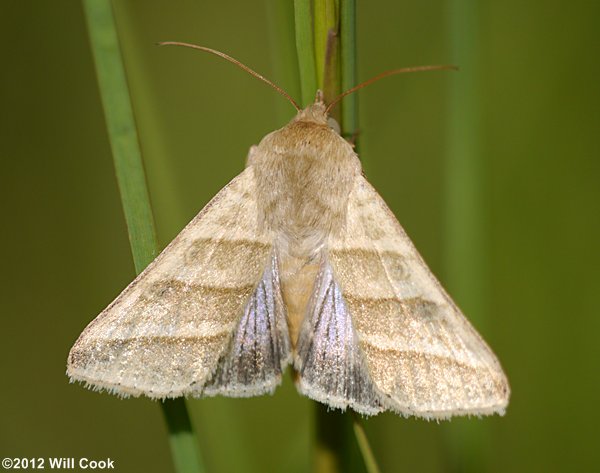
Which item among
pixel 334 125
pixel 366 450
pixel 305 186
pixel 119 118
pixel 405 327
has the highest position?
pixel 119 118

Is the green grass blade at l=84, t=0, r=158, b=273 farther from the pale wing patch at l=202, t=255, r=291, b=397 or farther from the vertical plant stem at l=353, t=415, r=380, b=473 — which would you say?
the vertical plant stem at l=353, t=415, r=380, b=473

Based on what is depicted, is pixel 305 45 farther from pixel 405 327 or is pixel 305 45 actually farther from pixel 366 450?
pixel 366 450

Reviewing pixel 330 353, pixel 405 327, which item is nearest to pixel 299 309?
pixel 330 353

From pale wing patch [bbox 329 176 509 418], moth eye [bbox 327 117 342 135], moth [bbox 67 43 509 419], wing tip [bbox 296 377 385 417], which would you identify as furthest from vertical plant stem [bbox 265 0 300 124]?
wing tip [bbox 296 377 385 417]

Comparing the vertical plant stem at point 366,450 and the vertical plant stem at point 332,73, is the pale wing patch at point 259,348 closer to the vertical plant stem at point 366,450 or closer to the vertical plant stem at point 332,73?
the vertical plant stem at point 332,73

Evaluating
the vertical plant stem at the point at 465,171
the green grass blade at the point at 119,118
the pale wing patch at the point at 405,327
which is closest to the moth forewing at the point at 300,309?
the pale wing patch at the point at 405,327

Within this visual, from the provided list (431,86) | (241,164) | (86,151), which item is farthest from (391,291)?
(86,151)

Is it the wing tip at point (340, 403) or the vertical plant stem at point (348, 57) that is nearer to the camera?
the vertical plant stem at point (348, 57)
